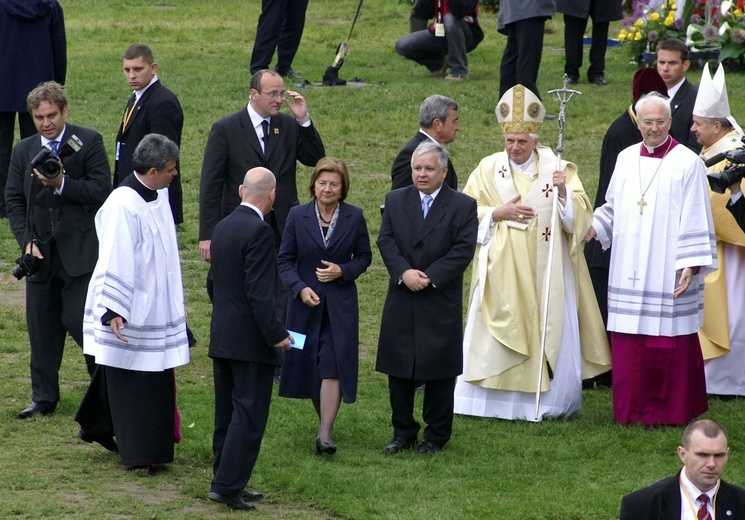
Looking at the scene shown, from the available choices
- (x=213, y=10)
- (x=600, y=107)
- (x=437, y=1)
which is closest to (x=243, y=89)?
(x=437, y=1)

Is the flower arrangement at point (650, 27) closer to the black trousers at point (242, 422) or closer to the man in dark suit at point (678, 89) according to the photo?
the man in dark suit at point (678, 89)

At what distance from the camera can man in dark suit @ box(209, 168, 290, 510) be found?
6902 millimetres

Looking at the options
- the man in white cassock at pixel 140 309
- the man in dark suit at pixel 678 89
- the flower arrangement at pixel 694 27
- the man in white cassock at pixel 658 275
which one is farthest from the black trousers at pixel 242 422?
the flower arrangement at pixel 694 27

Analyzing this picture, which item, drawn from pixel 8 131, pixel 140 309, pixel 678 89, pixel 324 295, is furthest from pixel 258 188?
pixel 8 131

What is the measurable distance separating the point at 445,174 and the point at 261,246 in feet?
5.23

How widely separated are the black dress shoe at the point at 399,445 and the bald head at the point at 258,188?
1772mm

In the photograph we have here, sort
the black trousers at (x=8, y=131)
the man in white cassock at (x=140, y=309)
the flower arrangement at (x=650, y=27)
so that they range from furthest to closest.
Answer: the flower arrangement at (x=650, y=27), the black trousers at (x=8, y=131), the man in white cassock at (x=140, y=309)

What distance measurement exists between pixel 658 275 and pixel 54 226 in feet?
12.1

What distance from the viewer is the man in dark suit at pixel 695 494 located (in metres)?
5.78

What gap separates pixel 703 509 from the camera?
5.82 metres

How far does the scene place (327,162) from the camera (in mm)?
7961

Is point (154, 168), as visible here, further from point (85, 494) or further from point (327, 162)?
point (85, 494)

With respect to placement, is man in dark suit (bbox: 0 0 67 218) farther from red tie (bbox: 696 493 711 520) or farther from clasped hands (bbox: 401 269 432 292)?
red tie (bbox: 696 493 711 520)

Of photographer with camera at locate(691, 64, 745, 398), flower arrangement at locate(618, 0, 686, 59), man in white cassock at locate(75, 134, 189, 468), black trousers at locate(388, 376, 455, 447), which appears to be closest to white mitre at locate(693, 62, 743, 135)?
photographer with camera at locate(691, 64, 745, 398)
